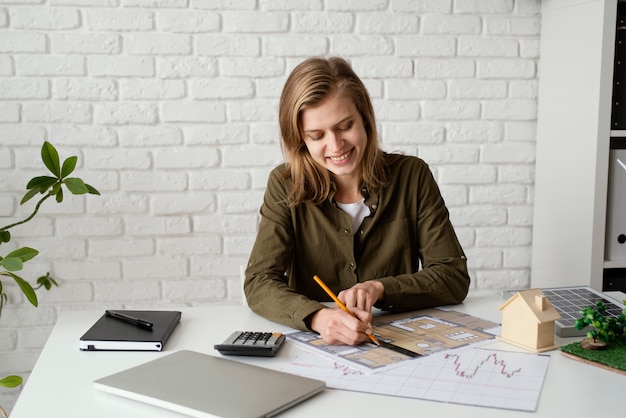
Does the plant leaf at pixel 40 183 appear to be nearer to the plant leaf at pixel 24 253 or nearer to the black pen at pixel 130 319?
the plant leaf at pixel 24 253

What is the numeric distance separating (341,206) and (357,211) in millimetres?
43

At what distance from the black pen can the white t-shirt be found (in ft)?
2.02

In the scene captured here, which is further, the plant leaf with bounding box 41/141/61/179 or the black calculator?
the plant leaf with bounding box 41/141/61/179

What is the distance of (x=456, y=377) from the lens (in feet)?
3.42

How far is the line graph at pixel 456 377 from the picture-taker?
97 cm

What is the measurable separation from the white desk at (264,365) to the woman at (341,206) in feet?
1.21

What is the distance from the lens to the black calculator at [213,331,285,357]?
1147 mm

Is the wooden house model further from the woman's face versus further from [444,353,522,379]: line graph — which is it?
the woman's face

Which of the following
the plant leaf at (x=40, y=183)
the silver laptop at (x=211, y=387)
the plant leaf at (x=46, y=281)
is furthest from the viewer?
the plant leaf at (x=46, y=281)

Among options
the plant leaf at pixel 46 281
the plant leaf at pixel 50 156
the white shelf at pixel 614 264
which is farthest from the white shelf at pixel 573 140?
the plant leaf at pixel 46 281

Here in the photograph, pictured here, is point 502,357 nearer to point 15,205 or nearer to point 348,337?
point 348,337

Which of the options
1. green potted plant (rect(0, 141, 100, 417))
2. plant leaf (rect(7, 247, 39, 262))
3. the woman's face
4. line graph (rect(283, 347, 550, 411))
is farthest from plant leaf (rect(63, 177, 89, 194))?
line graph (rect(283, 347, 550, 411))

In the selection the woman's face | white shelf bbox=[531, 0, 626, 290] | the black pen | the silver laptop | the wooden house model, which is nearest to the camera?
the silver laptop

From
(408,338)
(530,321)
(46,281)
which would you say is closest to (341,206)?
(408,338)
